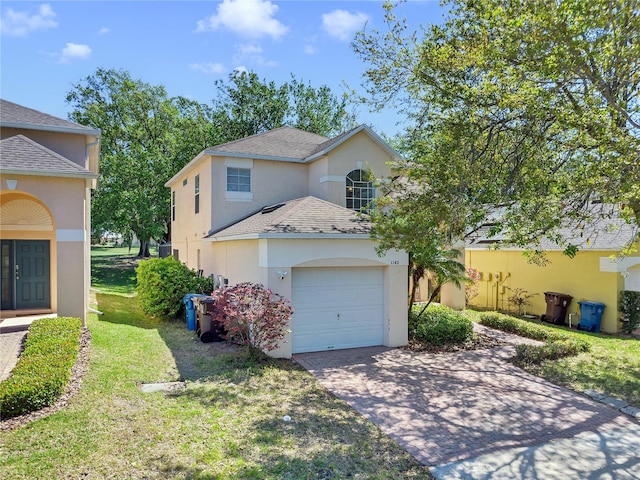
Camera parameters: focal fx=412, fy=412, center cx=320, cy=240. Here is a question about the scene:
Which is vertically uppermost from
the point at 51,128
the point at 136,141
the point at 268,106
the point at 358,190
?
the point at 268,106

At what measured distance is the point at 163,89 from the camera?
3853 centimetres

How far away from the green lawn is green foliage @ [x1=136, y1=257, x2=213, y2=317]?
5408mm

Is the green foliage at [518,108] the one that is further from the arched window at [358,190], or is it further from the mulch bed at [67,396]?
the mulch bed at [67,396]

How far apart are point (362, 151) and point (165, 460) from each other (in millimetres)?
13610

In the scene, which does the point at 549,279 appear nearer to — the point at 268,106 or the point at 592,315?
the point at 592,315

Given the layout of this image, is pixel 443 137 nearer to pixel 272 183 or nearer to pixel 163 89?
pixel 272 183

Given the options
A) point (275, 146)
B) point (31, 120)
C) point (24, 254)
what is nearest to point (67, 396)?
point (24, 254)

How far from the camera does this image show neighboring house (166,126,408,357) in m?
11.5

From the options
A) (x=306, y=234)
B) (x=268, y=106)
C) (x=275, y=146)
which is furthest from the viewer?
(x=268, y=106)

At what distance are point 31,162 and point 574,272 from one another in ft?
64.7

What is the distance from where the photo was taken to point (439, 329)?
12.9 metres

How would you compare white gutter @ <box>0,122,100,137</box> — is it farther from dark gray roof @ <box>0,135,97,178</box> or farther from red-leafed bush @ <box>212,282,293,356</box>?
red-leafed bush @ <box>212,282,293,356</box>

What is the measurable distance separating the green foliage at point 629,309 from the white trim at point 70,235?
18.7 metres

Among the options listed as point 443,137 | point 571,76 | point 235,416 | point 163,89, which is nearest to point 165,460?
point 235,416
